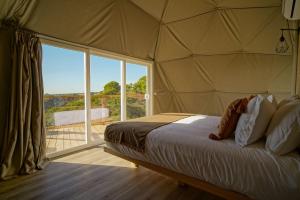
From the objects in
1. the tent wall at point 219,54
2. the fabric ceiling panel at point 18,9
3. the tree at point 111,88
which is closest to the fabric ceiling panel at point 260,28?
the tent wall at point 219,54

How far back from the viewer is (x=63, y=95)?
347cm

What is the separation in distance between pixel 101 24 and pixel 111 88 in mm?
1508

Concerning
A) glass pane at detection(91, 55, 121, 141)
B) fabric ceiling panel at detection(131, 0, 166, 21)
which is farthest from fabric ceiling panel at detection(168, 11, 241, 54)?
glass pane at detection(91, 55, 121, 141)

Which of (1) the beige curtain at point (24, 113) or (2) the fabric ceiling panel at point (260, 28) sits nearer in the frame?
(1) the beige curtain at point (24, 113)

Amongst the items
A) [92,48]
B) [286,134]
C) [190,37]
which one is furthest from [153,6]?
[286,134]

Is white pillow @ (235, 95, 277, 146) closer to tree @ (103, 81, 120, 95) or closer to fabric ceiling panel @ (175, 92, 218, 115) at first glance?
fabric ceiling panel @ (175, 92, 218, 115)

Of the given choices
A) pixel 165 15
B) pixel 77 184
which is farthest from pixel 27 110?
pixel 165 15

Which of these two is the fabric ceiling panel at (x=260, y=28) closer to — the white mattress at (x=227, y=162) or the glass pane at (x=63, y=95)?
the white mattress at (x=227, y=162)

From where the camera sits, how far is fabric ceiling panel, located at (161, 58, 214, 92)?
15.5 feet

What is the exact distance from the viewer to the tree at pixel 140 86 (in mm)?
5146

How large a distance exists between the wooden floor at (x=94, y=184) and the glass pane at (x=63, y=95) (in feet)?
2.79

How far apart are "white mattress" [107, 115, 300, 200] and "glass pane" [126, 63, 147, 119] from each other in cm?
276

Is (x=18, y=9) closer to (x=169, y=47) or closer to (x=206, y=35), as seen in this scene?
(x=169, y=47)

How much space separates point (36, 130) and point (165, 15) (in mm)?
3580
